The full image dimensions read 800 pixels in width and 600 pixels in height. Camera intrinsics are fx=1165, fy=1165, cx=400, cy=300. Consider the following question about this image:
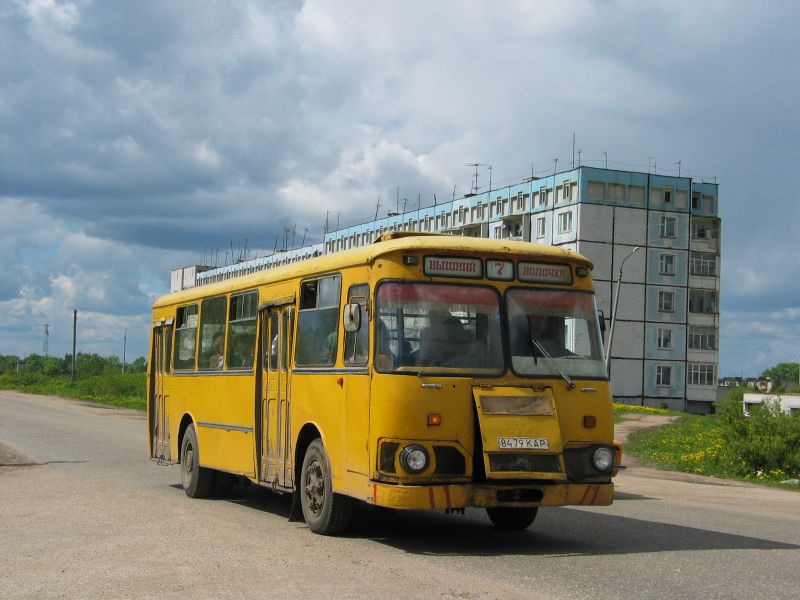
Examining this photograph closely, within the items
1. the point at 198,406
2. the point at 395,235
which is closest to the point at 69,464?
the point at 198,406

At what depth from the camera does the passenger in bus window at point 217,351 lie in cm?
1548

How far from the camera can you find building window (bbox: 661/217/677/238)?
90062 mm

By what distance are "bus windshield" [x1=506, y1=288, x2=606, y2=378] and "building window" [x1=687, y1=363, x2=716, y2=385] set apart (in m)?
83.1

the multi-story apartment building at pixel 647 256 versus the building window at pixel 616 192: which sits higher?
the building window at pixel 616 192

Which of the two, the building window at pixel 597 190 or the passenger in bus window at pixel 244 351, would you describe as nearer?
the passenger in bus window at pixel 244 351

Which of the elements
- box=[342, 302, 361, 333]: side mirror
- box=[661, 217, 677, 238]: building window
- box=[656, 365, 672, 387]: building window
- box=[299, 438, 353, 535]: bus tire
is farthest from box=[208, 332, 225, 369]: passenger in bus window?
box=[661, 217, 677, 238]: building window

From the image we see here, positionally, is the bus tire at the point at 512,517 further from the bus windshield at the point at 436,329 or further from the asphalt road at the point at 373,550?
the bus windshield at the point at 436,329

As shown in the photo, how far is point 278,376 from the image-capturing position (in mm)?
13281

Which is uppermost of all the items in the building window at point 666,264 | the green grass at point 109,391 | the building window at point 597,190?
the building window at point 597,190

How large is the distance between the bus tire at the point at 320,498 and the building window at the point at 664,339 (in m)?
80.5

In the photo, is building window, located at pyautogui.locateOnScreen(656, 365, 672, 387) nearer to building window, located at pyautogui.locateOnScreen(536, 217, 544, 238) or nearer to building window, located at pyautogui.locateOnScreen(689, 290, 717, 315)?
building window, located at pyautogui.locateOnScreen(689, 290, 717, 315)

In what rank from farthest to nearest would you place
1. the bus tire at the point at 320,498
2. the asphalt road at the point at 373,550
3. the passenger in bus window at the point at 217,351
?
the passenger in bus window at the point at 217,351
the bus tire at the point at 320,498
the asphalt road at the point at 373,550

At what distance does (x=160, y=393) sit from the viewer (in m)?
18.5

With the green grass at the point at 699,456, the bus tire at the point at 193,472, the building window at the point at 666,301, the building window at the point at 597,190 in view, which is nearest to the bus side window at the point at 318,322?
the bus tire at the point at 193,472
